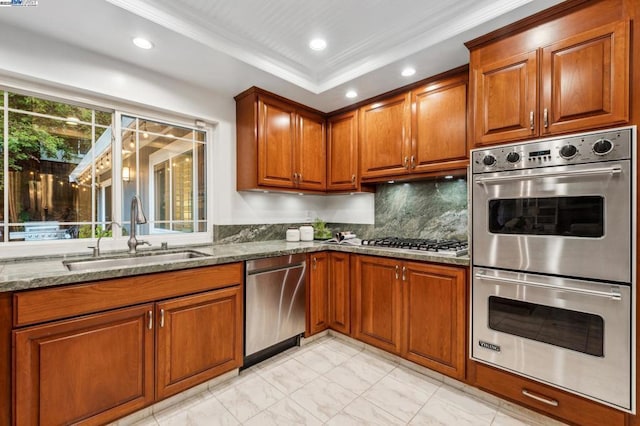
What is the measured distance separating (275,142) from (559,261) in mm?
2345

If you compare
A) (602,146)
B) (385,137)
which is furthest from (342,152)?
(602,146)

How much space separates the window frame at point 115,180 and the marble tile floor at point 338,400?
3.96ft

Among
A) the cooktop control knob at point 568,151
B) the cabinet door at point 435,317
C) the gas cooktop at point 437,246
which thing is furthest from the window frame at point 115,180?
the cooktop control knob at point 568,151

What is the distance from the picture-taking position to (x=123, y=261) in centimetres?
205

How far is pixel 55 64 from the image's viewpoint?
192cm

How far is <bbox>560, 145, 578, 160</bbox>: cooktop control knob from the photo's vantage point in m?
1.55

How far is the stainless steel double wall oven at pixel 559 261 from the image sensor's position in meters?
1.44

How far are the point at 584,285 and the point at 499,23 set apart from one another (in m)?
1.59

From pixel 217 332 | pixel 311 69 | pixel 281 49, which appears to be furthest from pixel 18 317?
pixel 311 69

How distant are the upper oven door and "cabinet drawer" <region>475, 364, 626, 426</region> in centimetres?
68

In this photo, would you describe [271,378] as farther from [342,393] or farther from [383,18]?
[383,18]

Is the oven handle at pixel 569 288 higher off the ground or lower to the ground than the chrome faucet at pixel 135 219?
lower

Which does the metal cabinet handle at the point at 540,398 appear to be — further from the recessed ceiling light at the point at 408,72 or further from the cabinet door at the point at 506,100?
the recessed ceiling light at the point at 408,72

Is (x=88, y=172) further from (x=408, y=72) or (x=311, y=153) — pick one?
(x=408, y=72)
